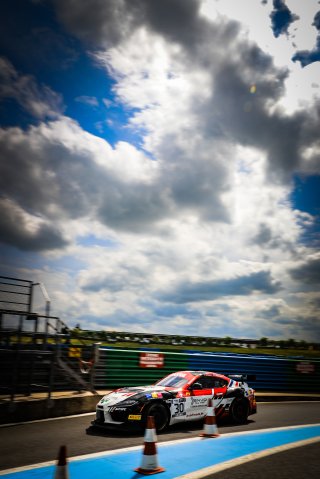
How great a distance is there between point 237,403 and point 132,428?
9.52 ft

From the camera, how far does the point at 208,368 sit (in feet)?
52.0

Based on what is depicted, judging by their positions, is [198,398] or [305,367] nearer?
[198,398]

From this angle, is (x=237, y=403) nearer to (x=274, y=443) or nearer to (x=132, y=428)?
(x=274, y=443)

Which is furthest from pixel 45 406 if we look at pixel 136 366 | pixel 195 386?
pixel 136 366

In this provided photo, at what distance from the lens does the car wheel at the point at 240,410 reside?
9648mm

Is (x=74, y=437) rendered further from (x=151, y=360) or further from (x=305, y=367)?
(x=305, y=367)

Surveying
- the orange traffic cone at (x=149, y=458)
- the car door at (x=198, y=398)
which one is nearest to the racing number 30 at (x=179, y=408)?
the car door at (x=198, y=398)

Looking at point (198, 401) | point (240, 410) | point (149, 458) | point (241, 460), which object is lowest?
point (241, 460)

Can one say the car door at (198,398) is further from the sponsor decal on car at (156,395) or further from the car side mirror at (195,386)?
the sponsor decal on car at (156,395)

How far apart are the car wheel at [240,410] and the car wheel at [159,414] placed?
2.00 m

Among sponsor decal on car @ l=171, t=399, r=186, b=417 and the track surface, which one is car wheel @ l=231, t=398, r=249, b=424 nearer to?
the track surface

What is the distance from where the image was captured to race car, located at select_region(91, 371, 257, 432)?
813 centimetres

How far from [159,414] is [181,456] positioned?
186cm

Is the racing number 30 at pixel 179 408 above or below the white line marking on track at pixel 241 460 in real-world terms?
above
